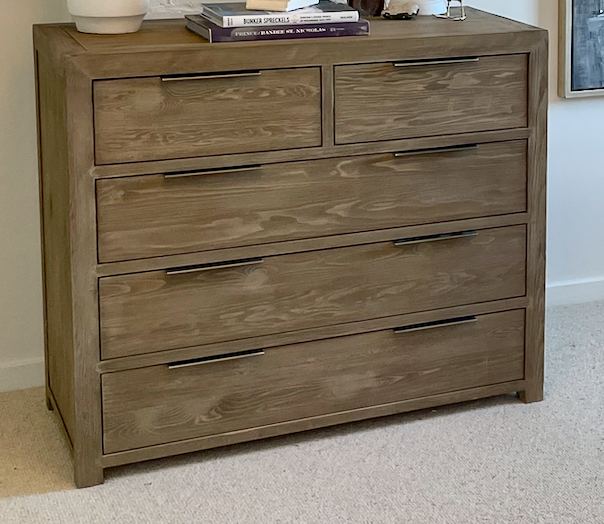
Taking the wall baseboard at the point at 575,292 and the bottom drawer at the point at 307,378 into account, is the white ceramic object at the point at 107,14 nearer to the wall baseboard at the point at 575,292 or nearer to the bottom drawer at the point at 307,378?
the bottom drawer at the point at 307,378

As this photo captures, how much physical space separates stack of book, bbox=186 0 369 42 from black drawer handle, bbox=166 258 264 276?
1.44 ft

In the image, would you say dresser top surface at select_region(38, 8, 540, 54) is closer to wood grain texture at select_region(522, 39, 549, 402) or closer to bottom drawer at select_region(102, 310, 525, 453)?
wood grain texture at select_region(522, 39, 549, 402)

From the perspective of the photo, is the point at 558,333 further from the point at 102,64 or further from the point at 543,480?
the point at 102,64

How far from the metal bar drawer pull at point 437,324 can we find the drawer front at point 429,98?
423mm

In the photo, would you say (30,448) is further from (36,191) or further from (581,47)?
(581,47)

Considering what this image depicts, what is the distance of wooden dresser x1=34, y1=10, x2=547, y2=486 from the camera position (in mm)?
1926

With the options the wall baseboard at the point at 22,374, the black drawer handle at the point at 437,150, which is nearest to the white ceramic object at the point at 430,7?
the black drawer handle at the point at 437,150

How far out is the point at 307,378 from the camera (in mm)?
2166

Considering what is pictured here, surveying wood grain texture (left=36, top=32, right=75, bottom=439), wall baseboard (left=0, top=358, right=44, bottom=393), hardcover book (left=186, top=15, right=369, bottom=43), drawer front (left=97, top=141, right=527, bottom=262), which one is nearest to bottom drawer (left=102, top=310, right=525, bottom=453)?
wood grain texture (left=36, top=32, right=75, bottom=439)

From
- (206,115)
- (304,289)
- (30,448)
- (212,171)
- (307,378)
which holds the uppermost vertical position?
(206,115)

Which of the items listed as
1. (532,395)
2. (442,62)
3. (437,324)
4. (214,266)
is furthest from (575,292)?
(214,266)

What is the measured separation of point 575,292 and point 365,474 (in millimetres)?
1222

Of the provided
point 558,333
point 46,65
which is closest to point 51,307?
point 46,65

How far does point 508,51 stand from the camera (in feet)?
7.06
